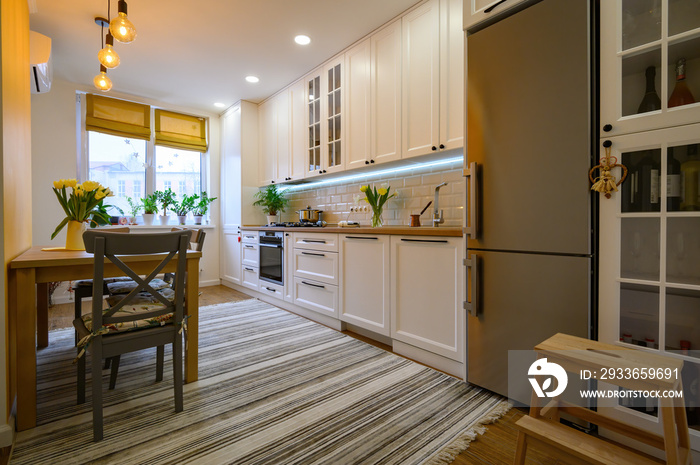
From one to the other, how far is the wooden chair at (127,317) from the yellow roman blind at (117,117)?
3.80m

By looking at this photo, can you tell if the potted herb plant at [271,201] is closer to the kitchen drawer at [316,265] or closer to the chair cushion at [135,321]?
the kitchen drawer at [316,265]

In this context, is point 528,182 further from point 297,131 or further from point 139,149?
point 139,149

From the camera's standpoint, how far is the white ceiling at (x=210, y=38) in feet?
8.59

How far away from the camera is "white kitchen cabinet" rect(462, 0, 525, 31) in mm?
1686

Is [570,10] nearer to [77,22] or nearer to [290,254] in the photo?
[290,254]

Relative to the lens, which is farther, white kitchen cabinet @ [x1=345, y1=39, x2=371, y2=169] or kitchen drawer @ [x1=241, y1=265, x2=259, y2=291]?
kitchen drawer @ [x1=241, y1=265, x2=259, y2=291]

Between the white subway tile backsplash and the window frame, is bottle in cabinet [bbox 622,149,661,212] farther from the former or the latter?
the window frame

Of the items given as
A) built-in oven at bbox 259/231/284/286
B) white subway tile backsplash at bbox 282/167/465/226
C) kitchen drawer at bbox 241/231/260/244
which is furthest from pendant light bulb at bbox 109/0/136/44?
kitchen drawer at bbox 241/231/260/244

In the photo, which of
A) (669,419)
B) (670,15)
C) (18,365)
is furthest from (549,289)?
(18,365)

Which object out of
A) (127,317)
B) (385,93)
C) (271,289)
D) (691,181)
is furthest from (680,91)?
(271,289)

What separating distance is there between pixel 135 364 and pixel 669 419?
275cm

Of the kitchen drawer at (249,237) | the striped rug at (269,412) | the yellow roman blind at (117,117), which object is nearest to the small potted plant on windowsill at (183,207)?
the yellow roman blind at (117,117)

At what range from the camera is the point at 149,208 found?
4617 mm

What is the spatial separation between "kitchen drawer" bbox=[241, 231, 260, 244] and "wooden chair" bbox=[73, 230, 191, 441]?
2.49 metres
